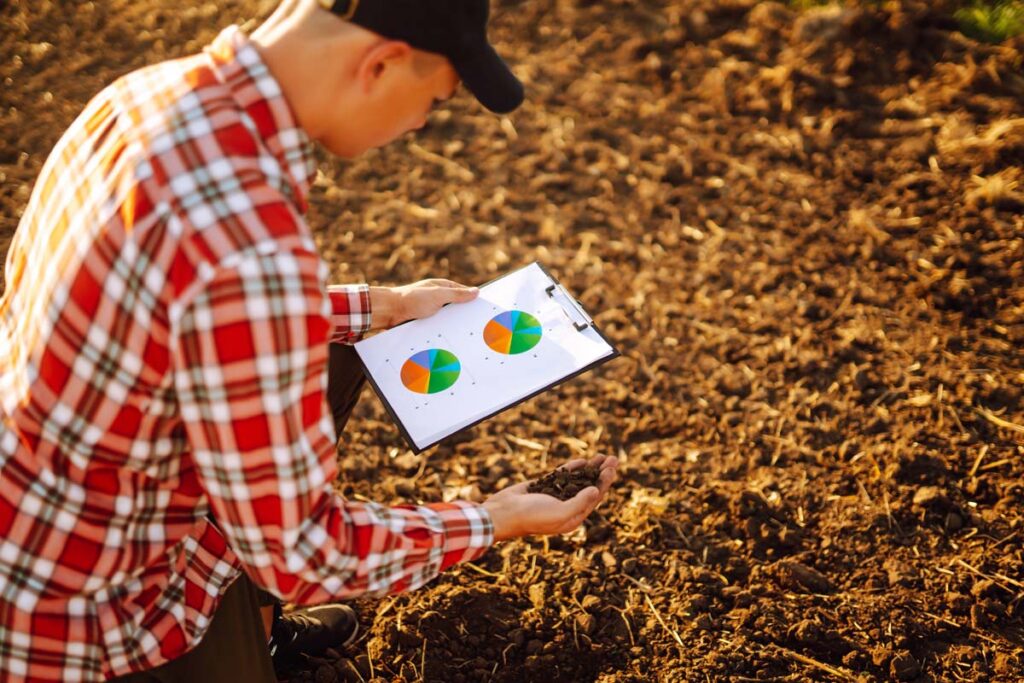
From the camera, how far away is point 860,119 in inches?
162

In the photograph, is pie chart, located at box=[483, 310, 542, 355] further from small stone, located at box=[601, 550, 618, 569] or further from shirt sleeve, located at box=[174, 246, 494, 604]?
shirt sleeve, located at box=[174, 246, 494, 604]

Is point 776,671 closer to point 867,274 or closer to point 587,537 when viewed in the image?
point 587,537

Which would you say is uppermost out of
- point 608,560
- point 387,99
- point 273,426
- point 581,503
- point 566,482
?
point 387,99

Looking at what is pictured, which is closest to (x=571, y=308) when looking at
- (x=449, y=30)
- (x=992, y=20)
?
(x=449, y=30)

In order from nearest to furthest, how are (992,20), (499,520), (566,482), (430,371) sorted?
(499,520) < (566,482) < (430,371) < (992,20)

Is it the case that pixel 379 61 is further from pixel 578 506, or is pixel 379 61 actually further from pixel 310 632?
pixel 310 632

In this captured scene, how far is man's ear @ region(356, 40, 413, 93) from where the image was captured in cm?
144

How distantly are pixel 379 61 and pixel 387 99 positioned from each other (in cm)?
8

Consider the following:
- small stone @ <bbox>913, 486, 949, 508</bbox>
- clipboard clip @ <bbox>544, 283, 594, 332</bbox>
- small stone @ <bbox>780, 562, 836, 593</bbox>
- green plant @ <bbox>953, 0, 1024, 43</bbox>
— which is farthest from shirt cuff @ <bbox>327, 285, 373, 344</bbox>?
green plant @ <bbox>953, 0, 1024, 43</bbox>

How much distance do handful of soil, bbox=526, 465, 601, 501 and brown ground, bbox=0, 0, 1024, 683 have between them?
0.53 metres

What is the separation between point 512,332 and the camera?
2391 millimetres

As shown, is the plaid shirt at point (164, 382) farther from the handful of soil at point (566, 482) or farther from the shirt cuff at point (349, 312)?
the shirt cuff at point (349, 312)

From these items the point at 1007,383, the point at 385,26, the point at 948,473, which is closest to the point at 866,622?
the point at 948,473

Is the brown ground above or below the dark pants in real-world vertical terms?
below
